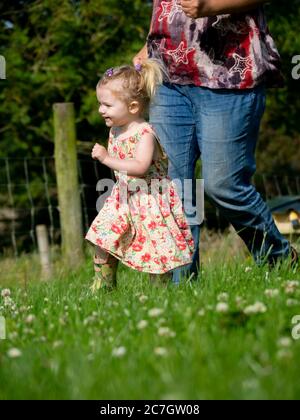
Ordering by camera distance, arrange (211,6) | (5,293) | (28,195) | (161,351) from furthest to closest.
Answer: (28,195) < (5,293) < (211,6) < (161,351)

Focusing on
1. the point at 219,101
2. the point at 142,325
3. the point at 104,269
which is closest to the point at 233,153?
the point at 219,101

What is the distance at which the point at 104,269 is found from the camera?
445cm

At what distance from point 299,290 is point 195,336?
770 millimetres

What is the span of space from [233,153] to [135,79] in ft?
2.15

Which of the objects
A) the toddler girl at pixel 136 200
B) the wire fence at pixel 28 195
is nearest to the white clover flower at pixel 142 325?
the toddler girl at pixel 136 200

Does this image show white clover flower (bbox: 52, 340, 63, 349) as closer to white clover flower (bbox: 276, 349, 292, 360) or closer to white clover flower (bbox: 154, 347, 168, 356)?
white clover flower (bbox: 154, 347, 168, 356)

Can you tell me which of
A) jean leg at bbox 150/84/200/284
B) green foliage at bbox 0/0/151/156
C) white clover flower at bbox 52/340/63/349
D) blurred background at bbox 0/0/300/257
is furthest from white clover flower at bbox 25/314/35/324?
green foliage at bbox 0/0/151/156

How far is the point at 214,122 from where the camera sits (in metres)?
4.40

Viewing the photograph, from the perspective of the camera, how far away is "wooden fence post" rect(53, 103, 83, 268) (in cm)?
741

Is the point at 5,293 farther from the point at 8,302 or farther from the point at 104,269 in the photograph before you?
the point at 104,269

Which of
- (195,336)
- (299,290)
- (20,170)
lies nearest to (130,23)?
(20,170)

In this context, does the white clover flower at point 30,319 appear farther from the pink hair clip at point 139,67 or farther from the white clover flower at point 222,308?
the pink hair clip at point 139,67

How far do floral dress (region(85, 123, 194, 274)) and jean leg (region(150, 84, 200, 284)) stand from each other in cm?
18
